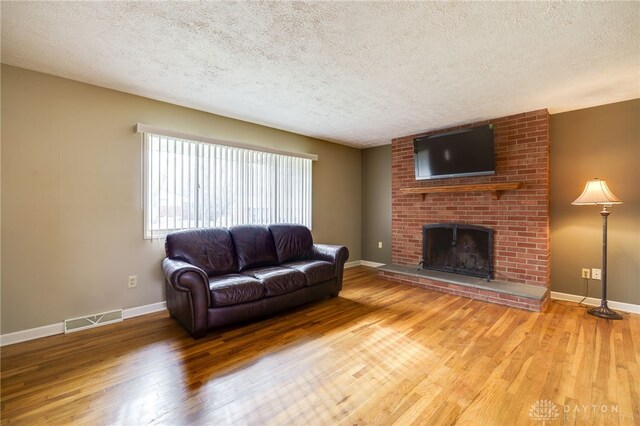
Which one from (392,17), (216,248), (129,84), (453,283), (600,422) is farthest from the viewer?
(453,283)

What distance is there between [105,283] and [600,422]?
12.8 ft

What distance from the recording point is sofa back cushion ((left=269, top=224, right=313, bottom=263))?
3697 mm

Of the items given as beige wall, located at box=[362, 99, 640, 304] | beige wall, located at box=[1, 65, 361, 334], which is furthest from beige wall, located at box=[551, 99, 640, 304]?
beige wall, located at box=[1, 65, 361, 334]

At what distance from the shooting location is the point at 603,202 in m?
2.87

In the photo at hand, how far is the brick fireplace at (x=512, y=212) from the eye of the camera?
341 cm

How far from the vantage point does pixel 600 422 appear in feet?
4.91

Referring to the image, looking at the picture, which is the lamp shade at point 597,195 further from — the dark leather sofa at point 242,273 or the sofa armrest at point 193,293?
the sofa armrest at point 193,293

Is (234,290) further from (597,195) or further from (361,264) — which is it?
(597,195)

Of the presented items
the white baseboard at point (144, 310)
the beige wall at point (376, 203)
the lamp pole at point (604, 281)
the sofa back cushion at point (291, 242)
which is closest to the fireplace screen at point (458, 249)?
the beige wall at point (376, 203)

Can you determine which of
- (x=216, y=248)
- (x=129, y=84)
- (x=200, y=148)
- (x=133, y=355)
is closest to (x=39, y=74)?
(x=129, y=84)

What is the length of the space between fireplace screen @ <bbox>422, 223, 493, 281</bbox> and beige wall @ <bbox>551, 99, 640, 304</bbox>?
75cm

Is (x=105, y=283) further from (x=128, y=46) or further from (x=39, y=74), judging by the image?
(x=128, y=46)

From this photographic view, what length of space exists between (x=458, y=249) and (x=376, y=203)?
1.80 metres

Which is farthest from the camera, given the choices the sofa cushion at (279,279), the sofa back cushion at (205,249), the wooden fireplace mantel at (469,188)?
the wooden fireplace mantel at (469,188)
